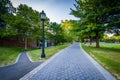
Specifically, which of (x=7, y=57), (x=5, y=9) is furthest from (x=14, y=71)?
(x=5, y=9)

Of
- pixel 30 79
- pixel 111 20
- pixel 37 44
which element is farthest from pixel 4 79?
pixel 37 44

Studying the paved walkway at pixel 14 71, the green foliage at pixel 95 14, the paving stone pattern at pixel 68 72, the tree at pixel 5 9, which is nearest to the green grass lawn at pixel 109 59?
the paving stone pattern at pixel 68 72

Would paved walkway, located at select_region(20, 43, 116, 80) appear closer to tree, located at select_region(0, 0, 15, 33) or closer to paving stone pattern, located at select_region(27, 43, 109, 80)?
paving stone pattern, located at select_region(27, 43, 109, 80)

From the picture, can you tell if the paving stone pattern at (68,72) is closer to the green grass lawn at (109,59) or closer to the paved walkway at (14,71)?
the paved walkway at (14,71)

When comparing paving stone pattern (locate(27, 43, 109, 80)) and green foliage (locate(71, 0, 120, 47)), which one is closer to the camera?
paving stone pattern (locate(27, 43, 109, 80))

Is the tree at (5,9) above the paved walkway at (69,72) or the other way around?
above

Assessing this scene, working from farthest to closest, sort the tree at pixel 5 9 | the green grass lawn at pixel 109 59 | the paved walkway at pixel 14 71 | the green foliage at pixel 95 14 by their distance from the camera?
the tree at pixel 5 9 < the green foliage at pixel 95 14 < the green grass lawn at pixel 109 59 < the paved walkway at pixel 14 71

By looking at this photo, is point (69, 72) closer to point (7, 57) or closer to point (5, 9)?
point (7, 57)

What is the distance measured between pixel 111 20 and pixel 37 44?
21152 millimetres

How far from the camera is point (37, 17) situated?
3394 centimetres

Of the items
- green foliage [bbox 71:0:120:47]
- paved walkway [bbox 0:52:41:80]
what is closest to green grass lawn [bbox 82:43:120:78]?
paved walkway [bbox 0:52:41:80]

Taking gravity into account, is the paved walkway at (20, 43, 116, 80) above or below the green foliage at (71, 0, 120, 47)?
below

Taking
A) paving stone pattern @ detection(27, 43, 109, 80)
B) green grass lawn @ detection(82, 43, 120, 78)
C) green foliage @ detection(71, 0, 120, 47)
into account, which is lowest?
paving stone pattern @ detection(27, 43, 109, 80)

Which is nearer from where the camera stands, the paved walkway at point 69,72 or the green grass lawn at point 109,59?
the paved walkway at point 69,72
